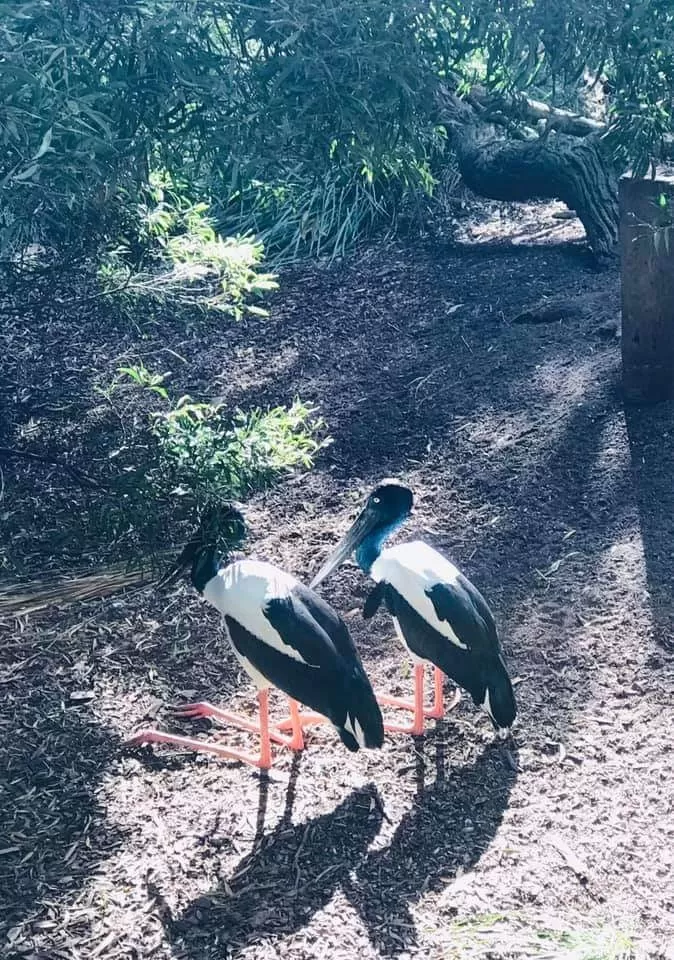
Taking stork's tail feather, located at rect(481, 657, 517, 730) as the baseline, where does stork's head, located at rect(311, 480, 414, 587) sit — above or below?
above

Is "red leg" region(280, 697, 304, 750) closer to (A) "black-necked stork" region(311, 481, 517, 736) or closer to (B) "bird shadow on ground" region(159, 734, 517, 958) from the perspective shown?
(B) "bird shadow on ground" region(159, 734, 517, 958)

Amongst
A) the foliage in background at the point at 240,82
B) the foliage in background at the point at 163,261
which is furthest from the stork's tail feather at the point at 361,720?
the foliage in background at the point at 240,82

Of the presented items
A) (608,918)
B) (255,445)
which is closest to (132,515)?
(255,445)

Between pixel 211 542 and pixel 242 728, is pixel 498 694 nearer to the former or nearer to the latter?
pixel 242 728

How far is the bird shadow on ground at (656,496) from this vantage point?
4512 mm

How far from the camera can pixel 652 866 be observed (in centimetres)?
331

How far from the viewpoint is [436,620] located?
387 centimetres

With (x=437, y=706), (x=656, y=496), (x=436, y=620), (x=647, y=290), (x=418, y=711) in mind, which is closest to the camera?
(x=436, y=620)

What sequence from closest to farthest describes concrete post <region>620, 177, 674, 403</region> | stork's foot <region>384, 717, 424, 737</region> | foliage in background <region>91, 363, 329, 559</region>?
foliage in background <region>91, 363, 329, 559</region> → stork's foot <region>384, 717, 424, 737</region> → concrete post <region>620, 177, 674, 403</region>

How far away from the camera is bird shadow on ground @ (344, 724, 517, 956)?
10.5 ft

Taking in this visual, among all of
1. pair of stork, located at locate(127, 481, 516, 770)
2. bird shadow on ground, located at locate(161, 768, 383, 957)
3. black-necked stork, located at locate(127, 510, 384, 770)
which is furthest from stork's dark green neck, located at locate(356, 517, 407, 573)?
bird shadow on ground, located at locate(161, 768, 383, 957)

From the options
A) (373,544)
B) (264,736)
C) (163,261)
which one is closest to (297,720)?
(264,736)

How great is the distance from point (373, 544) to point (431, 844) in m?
1.22

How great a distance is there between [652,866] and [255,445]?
190 centimetres
